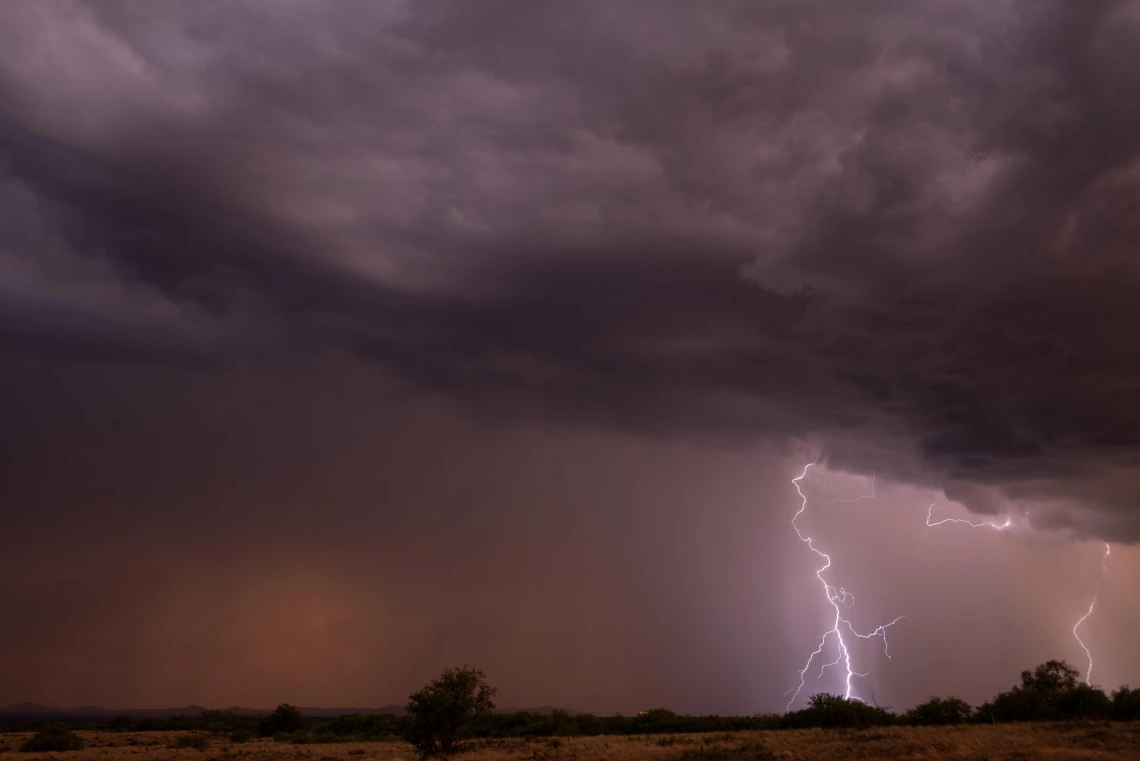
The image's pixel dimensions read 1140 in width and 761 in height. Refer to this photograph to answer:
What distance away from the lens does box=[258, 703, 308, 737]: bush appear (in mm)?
70875

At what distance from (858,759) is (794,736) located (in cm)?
1272

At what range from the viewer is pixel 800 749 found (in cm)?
3066

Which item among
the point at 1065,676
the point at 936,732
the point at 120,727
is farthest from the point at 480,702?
the point at 120,727

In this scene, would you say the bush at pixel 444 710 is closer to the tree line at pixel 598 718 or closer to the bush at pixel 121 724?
the tree line at pixel 598 718

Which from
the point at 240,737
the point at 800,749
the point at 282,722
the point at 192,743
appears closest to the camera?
the point at 800,749

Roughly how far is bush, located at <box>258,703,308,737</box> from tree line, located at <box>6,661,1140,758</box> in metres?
0.10

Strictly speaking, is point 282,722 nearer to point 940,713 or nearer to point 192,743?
point 192,743

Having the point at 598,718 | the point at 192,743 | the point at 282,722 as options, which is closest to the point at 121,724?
the point at 282,722

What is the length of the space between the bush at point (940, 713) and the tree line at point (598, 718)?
6cm

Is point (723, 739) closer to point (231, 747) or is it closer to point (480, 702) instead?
point (480, 702)

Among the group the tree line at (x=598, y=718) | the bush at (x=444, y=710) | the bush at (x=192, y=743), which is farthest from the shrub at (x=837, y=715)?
the bush at (x=192, y=743)

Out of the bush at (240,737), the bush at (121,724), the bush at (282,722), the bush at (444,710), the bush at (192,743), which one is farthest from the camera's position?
the bush at (121,724)

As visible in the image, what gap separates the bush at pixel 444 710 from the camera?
122 feet

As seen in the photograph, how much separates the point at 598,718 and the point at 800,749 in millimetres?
43043
